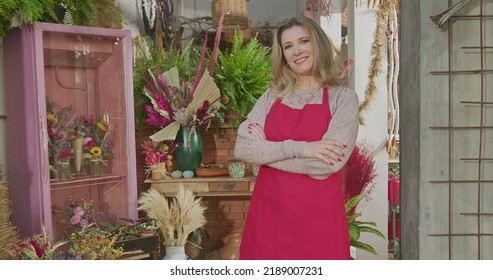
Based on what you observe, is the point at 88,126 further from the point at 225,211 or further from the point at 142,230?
the point at 225,211

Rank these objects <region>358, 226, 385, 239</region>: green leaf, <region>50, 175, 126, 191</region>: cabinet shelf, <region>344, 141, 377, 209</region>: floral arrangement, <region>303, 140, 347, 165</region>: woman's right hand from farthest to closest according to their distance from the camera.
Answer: <region>50, 175, 126, 191</region>: cabinet shelf < <region>358, 226, 385, 239</region>: green leaf < <region>344, 141, 377, 209</region>: floral arrangement < <region>303, 140, 347, 165</region>: woman's right hand

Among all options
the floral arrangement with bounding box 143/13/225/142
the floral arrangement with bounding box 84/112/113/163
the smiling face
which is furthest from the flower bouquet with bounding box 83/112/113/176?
the smiling face

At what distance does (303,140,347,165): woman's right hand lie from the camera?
1.16m

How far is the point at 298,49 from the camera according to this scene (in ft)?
3.97

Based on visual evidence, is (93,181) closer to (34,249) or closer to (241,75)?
(34,249)

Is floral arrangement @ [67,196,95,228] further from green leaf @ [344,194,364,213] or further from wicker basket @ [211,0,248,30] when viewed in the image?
green leaf @ [344,194,364,213]

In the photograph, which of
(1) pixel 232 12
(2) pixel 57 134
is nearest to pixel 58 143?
(2) pixel 57 134

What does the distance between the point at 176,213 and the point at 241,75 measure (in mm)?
491

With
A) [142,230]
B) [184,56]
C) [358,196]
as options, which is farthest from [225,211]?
[184,56]

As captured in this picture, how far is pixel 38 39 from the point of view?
1532 mm

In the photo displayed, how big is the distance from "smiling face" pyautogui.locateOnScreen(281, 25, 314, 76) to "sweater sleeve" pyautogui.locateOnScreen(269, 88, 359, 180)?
109 mm

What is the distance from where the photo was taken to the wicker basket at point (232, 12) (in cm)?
152

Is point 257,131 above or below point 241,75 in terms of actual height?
below

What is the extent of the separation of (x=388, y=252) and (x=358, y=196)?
202mm
